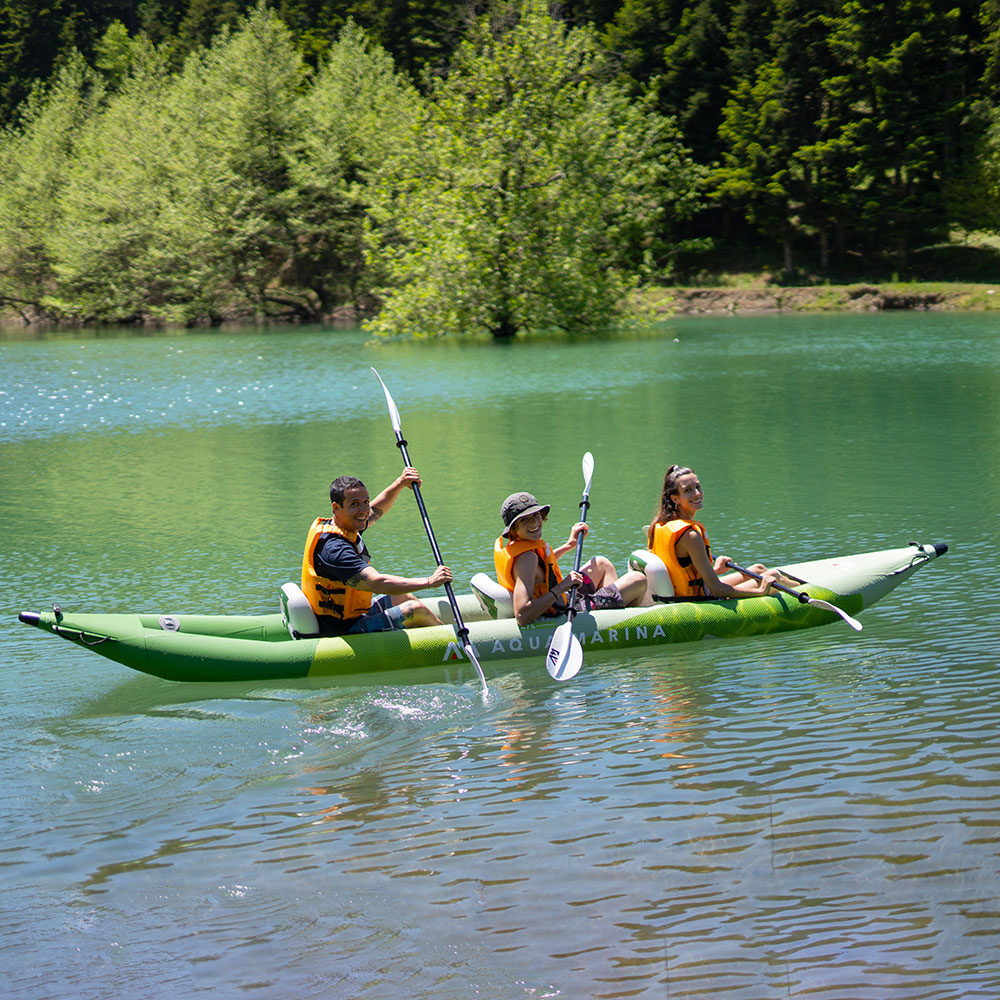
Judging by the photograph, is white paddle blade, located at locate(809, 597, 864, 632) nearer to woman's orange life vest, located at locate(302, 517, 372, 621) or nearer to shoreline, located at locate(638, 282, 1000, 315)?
woman's orange life vest, located at locate(302, 517, 372, 621)

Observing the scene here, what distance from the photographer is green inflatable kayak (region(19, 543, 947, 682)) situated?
7.36 metres

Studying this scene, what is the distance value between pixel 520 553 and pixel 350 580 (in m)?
1.05

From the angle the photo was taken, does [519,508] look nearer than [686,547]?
Yes

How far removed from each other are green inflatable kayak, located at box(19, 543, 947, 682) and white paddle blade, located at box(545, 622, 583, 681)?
28 centimetres

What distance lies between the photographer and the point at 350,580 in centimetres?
756

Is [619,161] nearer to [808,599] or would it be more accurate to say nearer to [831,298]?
[831,298]

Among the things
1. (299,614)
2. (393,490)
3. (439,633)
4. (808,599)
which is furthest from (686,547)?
(299,614)

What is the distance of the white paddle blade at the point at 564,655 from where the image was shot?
7277mm

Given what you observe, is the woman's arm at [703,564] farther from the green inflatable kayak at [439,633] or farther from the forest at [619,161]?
the forest at [619,161]

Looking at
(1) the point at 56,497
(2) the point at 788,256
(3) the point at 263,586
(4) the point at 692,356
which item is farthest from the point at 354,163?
(3) the point at 263,586

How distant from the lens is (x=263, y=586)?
32.7 ft

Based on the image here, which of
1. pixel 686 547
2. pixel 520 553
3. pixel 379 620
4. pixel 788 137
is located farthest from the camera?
pixel 788 137

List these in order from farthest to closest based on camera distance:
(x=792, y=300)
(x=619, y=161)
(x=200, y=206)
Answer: (x=792, y=300) → (x=200, y=206) → (x=619, y=161)

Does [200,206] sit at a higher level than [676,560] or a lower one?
higher
